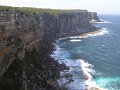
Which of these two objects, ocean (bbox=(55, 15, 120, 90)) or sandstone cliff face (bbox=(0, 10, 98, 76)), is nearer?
sandstone cliff face (bbox=(0, 10, 98, 76))

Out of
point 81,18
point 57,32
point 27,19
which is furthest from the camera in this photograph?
point 81,18

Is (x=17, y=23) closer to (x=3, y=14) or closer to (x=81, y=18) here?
(x=3, y=14)

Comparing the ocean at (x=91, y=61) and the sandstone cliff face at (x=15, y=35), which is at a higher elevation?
the sandstone cliff face at (x=15, y=35)

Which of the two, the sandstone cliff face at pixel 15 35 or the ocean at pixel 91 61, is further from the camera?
the ocean at pixel 91 61

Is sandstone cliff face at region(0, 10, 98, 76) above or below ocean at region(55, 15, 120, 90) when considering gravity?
above

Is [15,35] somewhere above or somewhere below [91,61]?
above

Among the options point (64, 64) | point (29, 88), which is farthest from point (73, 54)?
point (29, 88)

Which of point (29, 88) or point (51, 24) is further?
point (51, 24)

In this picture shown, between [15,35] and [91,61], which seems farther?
[91,61]
